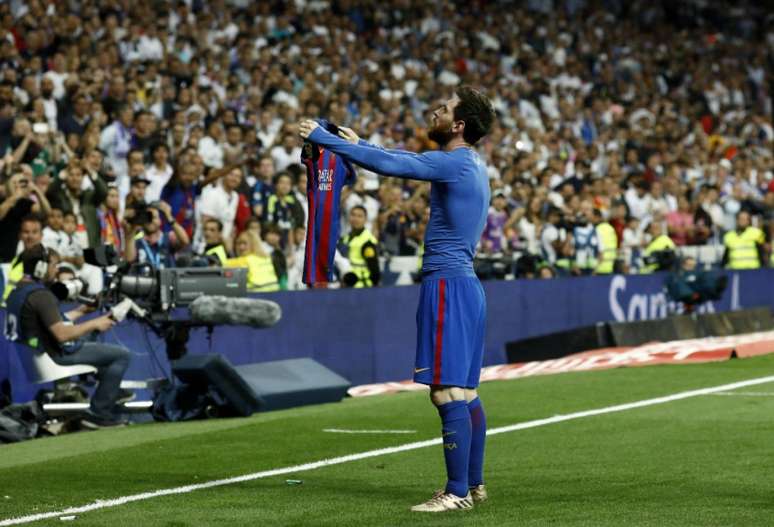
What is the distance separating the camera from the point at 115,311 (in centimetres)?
1330

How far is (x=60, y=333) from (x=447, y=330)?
580cm

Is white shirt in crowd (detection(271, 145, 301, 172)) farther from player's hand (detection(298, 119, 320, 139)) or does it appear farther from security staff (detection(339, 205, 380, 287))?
player's hand (detection(298, 119, 320, 139))

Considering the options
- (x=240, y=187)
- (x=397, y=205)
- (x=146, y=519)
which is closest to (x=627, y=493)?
(x=146, y=519)

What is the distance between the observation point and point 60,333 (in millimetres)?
13344

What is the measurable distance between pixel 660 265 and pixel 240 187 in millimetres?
7458

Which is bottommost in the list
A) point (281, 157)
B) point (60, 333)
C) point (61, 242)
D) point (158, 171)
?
point (60, 333)

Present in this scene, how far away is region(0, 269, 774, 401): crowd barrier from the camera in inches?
603

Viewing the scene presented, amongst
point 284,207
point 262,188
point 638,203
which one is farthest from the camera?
point 638,203

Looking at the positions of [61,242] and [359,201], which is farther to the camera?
[359,201]

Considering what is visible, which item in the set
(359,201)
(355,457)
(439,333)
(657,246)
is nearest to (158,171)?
(359,201)

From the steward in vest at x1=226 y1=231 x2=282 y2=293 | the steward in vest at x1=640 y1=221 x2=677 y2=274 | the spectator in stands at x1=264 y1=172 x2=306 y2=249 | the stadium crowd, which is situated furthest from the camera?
the steward in vest at x1=640 y1=221 x2=677 y2=274

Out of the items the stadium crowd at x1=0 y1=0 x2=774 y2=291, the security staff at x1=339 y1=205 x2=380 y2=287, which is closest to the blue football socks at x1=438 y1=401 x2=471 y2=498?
the stadium crowd at x1=0 y1=0 x2=774 y2=291

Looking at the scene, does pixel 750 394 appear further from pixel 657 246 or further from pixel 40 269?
pixel 657 246

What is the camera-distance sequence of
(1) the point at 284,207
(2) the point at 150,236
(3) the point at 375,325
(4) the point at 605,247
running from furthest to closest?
(4) the point at 605,247, (1) the point at 284,207, (3) the point at 375,325, (2) the point at 150,236
